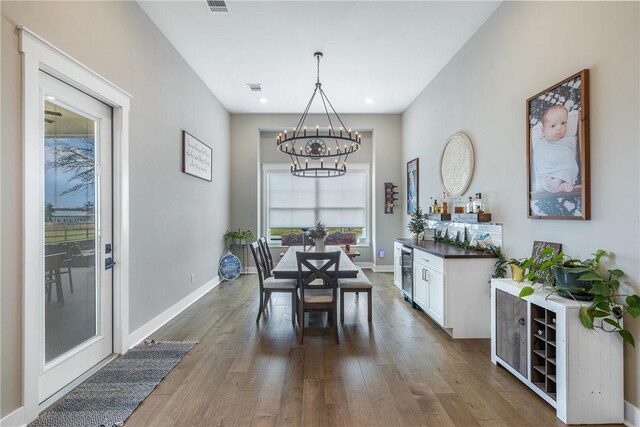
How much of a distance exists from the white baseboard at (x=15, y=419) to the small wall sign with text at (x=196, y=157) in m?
3.05

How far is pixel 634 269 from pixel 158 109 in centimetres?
448

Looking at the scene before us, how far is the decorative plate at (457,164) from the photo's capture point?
12.8 feet

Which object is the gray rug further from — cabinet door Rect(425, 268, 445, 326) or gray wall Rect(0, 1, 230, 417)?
cabinet door Rect(425, 268, 445, 326)

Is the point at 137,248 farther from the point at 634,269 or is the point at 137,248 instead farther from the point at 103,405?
the point at 634,269

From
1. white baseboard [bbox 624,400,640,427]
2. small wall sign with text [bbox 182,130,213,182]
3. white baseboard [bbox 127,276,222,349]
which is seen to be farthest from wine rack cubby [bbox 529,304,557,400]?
small wall sign with text [bbox 182,130,213,182]

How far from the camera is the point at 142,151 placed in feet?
10.9

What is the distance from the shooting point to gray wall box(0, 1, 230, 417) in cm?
186

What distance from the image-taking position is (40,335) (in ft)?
6.76

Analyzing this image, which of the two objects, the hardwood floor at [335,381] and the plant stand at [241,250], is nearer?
the hardwood floor at [335,381]

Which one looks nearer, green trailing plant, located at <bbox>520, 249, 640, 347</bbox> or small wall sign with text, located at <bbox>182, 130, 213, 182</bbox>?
green trailing plant, located at <bbox>520, 249, 640, 347</bbox>

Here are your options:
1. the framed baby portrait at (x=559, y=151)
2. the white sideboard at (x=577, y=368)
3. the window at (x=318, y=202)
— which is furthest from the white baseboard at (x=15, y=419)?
the window at (x=318, y=202)

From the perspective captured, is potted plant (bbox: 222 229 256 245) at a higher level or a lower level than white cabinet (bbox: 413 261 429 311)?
higher

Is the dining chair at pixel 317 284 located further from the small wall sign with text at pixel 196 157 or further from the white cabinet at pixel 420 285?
the small wall sign with text at pixel 196 157

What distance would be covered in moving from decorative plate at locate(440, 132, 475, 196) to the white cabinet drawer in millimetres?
951
